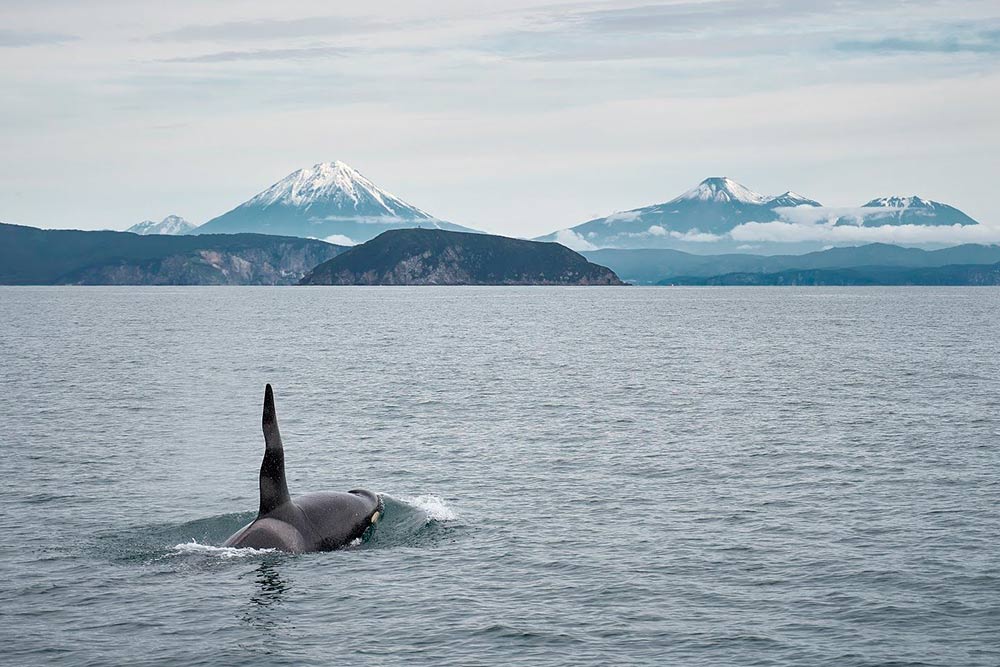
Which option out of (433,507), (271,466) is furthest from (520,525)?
(271,466)

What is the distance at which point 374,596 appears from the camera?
31.0 meters

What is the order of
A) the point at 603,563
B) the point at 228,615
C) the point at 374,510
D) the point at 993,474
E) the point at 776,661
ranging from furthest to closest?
the point at 993,474 < the point at 374,510 < the point at 603,563 < the point at 228,615 < the point at 776,661

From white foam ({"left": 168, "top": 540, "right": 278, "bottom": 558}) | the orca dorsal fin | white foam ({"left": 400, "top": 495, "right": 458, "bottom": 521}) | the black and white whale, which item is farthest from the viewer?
white foam ({"left": 400, "top": 495, "right": 458, "bottom": 521})

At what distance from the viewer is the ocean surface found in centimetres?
2753

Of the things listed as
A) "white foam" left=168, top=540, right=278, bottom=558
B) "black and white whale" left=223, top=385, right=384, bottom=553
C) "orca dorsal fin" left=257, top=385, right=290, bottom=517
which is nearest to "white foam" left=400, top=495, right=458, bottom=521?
"black and white whale" left=223, top=385, right=384, bottom=553

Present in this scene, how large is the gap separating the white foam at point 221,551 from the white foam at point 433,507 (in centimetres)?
698

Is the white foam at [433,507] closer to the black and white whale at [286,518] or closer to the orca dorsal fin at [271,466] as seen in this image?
the black and white whale at [286,518]

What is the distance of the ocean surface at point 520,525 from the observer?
2753 cm

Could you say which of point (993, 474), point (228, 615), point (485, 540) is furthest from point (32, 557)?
point (993, 474)

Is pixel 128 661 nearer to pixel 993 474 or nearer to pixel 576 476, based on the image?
pixel 576 476

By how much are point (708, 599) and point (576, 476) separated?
1785cm

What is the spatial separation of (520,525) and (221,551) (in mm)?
10216

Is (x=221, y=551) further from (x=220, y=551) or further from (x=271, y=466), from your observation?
(x=271, y=466)

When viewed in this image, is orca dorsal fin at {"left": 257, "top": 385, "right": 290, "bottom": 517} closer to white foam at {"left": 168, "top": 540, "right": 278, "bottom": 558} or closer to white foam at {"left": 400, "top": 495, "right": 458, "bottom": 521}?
white foam at {"left": 168, "top": 540, "right": 278, "bottom": 558}
